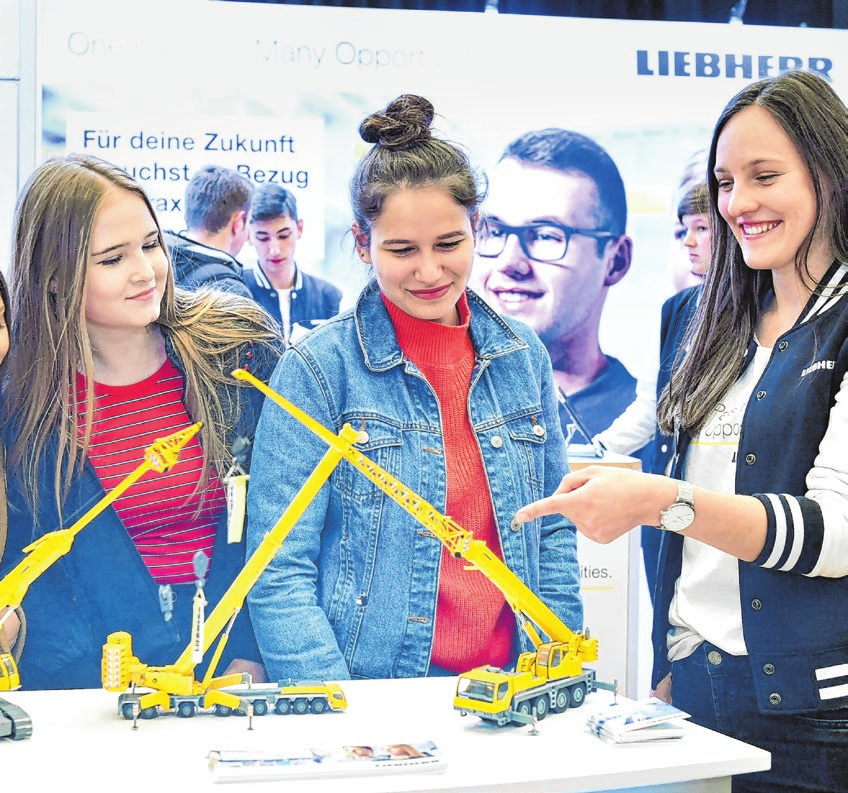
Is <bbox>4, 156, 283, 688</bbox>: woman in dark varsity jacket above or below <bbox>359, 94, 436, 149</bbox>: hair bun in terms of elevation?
below

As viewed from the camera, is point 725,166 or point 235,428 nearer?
point 725,166

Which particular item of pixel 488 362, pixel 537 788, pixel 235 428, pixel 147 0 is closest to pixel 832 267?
pixel 488 362

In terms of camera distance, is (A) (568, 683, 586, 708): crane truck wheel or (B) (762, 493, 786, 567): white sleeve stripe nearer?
(B) (762, 493, 786, 567): white sleeve stripe

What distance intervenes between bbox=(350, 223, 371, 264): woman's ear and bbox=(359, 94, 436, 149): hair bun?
19 cm

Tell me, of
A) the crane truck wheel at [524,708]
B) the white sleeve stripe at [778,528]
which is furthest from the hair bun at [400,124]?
the crane truck wheel at [524,708]

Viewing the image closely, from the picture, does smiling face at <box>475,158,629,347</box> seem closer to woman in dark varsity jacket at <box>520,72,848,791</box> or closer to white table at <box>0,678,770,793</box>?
woman in dark varsity jacket at <box>520,72,848,791</box>

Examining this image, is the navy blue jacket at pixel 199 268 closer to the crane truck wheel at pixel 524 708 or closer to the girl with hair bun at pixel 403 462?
the girl with hair bun at pixel 403 462

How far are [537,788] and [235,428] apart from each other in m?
1.12

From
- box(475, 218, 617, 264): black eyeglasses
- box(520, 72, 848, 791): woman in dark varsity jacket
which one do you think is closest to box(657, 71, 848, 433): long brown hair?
box(520, 72, 848, 791): woman in dark varsity jacket

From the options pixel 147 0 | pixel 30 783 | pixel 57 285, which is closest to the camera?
pixel 30 783

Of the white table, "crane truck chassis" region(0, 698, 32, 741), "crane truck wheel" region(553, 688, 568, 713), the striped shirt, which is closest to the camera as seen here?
the white table

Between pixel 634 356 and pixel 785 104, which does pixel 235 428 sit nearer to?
pixel 785 104

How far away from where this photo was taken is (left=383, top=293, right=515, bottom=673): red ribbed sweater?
2.26 metres

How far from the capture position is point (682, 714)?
1.74 meters
